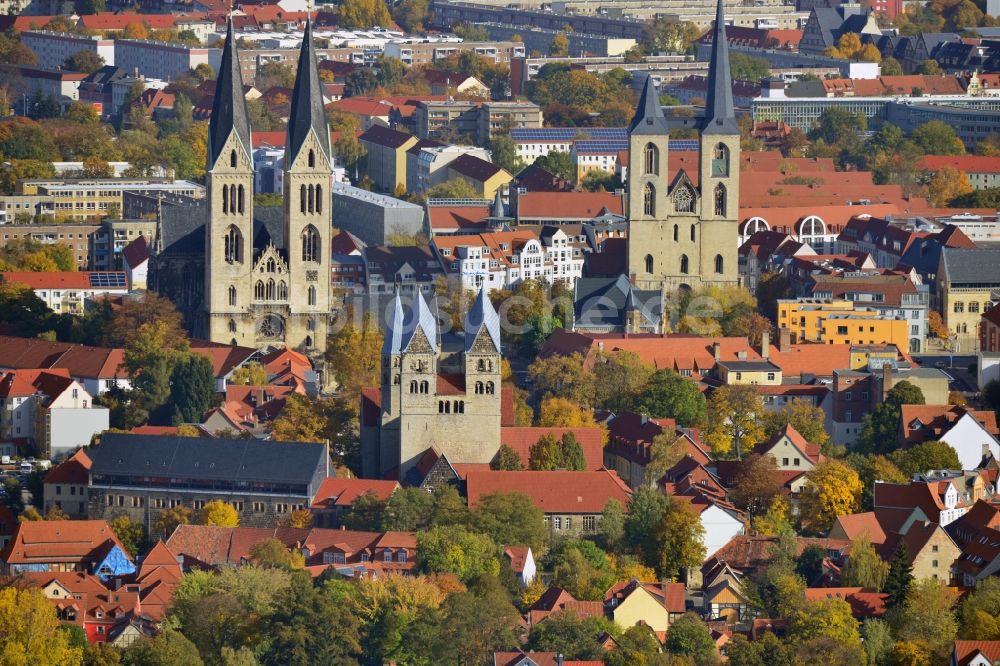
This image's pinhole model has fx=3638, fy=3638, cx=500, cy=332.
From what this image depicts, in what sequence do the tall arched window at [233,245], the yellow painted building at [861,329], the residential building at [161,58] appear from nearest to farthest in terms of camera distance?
the yellow painted building at [861,329], the tall arched window at [233,245], the residential building at [161,58]

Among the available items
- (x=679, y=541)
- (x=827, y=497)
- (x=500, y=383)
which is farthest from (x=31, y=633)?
(x=827, y=497)

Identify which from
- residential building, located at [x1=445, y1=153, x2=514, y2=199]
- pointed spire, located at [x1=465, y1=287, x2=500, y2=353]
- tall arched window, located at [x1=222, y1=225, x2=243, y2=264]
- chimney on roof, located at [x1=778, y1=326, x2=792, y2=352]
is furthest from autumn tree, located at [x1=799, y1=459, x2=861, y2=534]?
residential building, located at [x1=445, y1=153, x2=514, y2=199]

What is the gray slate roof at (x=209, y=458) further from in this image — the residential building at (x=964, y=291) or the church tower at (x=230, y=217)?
the residential building at (x=964, y=291)

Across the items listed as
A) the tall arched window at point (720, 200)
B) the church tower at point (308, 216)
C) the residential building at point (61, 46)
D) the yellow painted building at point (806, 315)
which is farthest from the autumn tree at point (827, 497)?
the residential building at point (61, 46)

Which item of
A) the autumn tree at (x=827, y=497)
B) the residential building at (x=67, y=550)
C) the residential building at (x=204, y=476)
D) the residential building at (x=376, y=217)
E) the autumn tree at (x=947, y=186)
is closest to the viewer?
the residential building at (x=67, y=550)

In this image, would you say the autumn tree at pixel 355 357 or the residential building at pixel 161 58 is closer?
the autumn tree at pixel 355 357

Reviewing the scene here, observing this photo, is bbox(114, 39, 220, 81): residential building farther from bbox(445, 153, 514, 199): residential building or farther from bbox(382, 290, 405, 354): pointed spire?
bbox(382, 290, 405, 354): pointed spire
